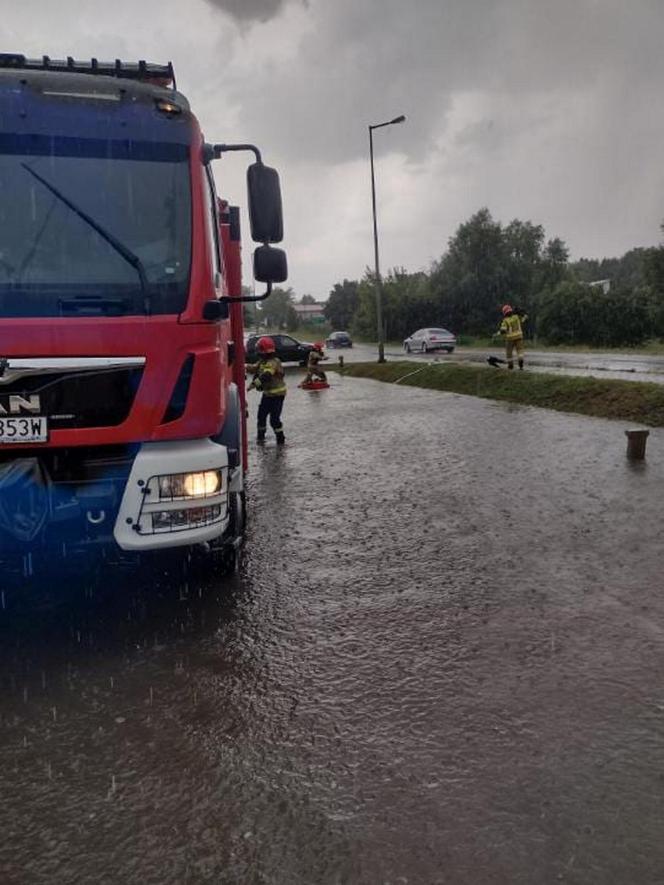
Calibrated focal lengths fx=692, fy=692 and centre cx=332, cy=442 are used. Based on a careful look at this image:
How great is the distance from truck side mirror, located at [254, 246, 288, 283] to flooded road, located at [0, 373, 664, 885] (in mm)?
2029

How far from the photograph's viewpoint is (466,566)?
4836 millimetres

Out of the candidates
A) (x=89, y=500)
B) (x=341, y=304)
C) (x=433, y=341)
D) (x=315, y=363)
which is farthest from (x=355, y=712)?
(x=341, y=304)

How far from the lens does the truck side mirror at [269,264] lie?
4473mm

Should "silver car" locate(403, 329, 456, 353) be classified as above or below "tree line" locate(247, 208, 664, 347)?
below

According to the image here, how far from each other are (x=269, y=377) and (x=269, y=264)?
5.30 meters

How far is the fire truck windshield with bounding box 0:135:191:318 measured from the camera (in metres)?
3.58

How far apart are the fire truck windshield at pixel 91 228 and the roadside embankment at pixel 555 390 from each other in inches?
332

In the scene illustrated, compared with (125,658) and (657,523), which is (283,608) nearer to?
(125,658)

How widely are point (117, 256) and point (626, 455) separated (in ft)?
21.3

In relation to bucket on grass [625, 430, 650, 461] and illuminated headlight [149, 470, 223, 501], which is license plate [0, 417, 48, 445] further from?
bucket on grass [625, 430, 650, 461]

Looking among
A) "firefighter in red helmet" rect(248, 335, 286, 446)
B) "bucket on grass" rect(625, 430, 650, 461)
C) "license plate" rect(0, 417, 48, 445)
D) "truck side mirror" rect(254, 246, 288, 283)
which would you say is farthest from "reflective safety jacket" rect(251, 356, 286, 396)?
"license plate" rect(0, 417, 48, 445)

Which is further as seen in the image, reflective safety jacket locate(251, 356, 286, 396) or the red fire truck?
reflective safety jacket locate(251, 356, 286, 396)

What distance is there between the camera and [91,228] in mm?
3719

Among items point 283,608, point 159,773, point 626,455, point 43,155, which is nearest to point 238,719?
point 159,773
